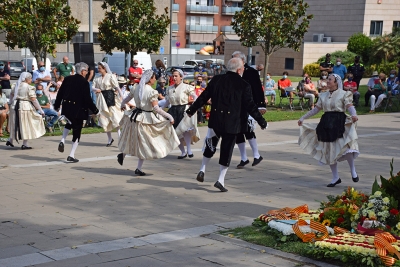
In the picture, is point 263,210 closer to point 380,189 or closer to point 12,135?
point 380,189

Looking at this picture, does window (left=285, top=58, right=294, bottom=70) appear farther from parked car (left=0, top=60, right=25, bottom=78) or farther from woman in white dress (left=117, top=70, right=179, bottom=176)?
woman in white dress (left=117, top=70, right=179, bottom=176)

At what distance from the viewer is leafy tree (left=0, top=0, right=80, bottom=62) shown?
770 inches

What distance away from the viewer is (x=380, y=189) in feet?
22.7

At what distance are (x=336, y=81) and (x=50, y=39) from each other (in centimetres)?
1213

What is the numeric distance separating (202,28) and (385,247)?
74.5 meters

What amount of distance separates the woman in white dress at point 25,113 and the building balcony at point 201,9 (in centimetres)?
6557

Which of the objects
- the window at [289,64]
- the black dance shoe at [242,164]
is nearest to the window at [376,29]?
the window at [289,64]

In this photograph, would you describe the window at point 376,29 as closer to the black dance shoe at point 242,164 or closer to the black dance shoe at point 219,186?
the black dance shoe at point 242,164

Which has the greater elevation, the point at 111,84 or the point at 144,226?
the point at 111,84

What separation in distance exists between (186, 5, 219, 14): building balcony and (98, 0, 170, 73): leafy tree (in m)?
48.3

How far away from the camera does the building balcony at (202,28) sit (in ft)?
257

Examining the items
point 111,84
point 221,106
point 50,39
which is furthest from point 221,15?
point 221,106

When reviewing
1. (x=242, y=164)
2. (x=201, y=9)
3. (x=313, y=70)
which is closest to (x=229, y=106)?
(x=242, y=164)

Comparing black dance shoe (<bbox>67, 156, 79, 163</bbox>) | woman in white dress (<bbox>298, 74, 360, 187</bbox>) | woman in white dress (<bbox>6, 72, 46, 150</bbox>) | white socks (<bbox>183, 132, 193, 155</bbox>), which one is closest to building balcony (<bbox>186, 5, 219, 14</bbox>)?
woman in white dress (<bbox>6, 72, 46, 150</bbox>)
